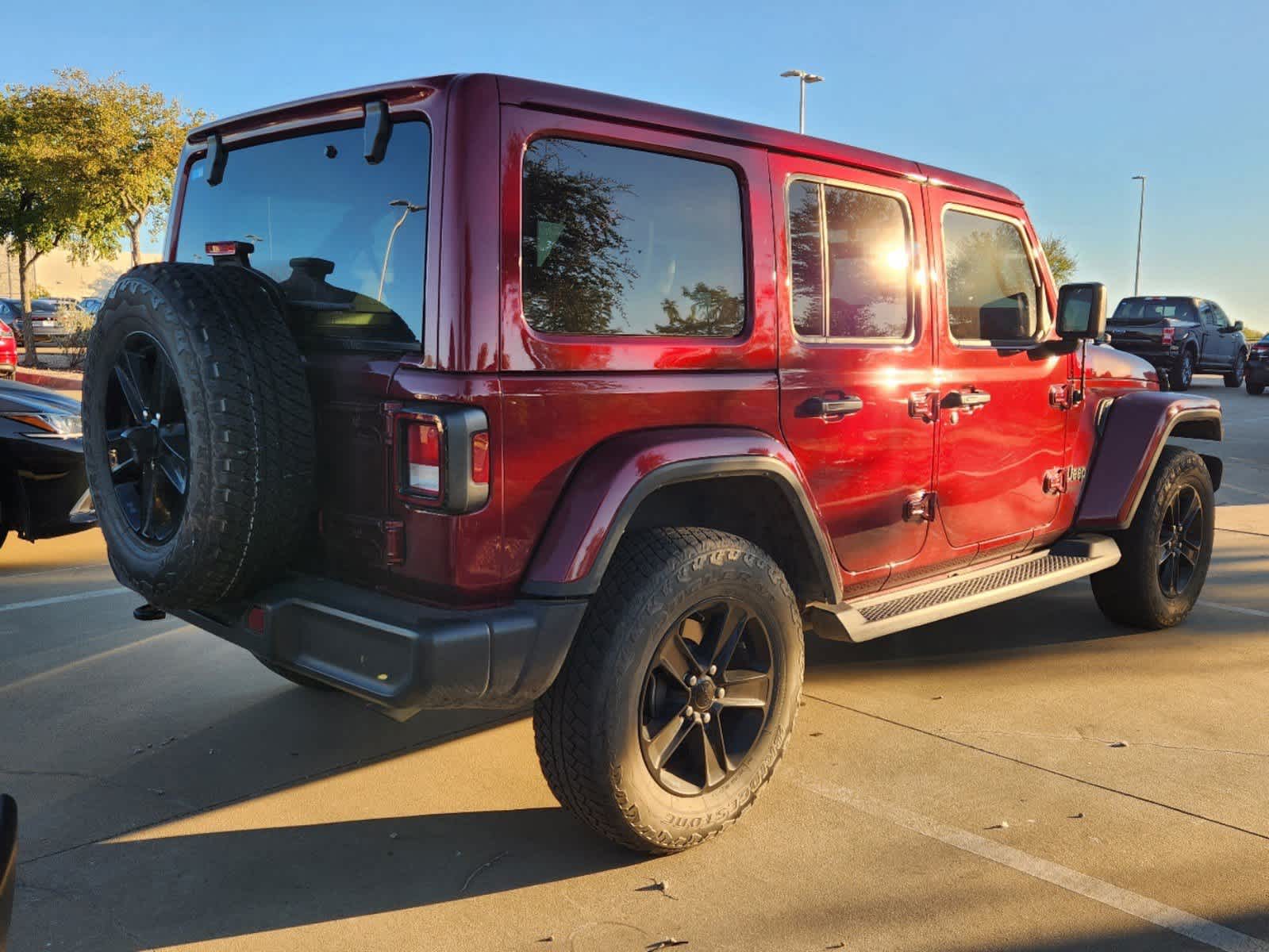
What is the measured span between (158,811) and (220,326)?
1.49 metres

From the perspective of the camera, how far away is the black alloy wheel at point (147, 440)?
291cm

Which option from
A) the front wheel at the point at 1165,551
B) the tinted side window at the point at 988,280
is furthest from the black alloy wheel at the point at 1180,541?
the tinted side window at the point at 988,280

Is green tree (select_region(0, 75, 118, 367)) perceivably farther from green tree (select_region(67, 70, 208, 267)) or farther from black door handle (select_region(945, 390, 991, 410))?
black door handle (select_region(945, 390, 991, 410))

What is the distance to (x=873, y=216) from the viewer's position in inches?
150

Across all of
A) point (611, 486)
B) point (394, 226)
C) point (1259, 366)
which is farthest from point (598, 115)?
point (1259, 366)

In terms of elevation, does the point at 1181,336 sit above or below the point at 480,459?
above

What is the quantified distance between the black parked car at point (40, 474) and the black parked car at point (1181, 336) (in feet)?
57.8

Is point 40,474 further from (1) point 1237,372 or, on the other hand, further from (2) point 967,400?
(1) point 1237,372

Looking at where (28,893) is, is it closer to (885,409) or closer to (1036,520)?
(885,409)

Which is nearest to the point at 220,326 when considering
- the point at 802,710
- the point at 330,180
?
the point at 330,180

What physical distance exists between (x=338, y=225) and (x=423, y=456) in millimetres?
787

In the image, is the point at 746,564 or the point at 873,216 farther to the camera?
the point at 873,216

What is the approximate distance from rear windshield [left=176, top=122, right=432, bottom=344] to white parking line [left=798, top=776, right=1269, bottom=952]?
1.90 metres

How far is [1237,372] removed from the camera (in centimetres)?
2331
